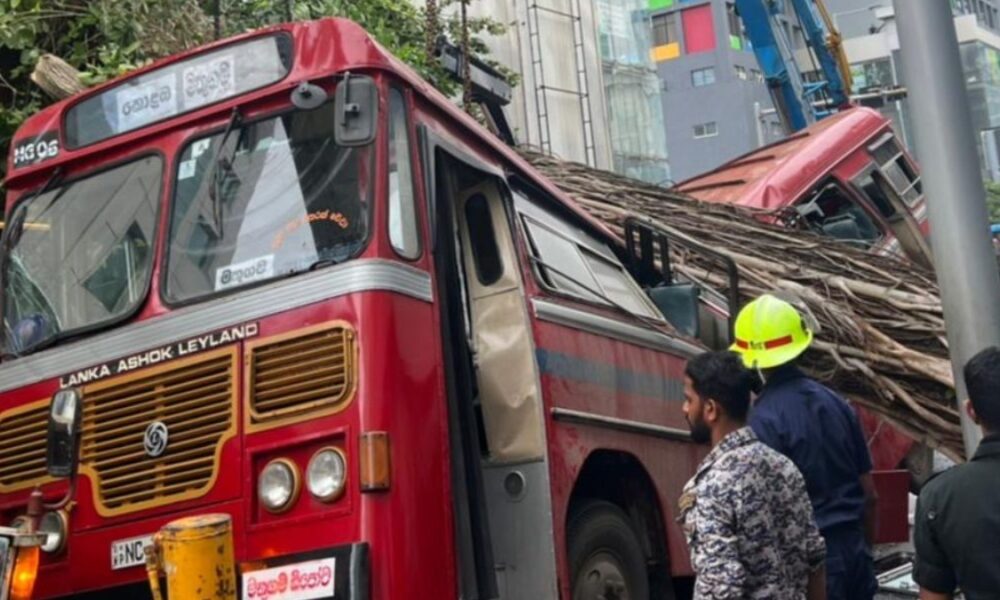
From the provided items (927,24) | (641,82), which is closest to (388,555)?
(927,24)

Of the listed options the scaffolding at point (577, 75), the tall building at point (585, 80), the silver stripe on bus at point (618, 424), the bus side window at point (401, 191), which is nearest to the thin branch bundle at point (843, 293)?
the silver stripe on bus at point (618, 424)

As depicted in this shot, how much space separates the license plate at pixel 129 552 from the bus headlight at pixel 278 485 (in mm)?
506


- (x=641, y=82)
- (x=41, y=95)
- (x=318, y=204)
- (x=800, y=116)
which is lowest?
(x=318, y=204)

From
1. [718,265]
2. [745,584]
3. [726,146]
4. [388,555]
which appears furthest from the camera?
[726,146]

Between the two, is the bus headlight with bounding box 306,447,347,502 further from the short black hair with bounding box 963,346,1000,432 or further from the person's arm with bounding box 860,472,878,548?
the short black hair with bounding box 963,346,1000,432

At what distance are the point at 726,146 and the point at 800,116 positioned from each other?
112ft

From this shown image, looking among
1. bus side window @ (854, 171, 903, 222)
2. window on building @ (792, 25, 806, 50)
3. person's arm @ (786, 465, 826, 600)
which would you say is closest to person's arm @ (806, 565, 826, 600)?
person's arm @ (786, 465, 826, 600)

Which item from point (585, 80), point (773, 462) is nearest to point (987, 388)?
point (773, 462)

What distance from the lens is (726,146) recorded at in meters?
50.1

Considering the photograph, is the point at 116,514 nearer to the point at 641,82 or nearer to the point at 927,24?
the point at 927,24

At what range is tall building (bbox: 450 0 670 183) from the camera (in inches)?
1204

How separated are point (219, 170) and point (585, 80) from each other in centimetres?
2773

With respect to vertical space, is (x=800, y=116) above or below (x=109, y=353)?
above

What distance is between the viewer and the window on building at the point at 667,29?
5178 centimetres
